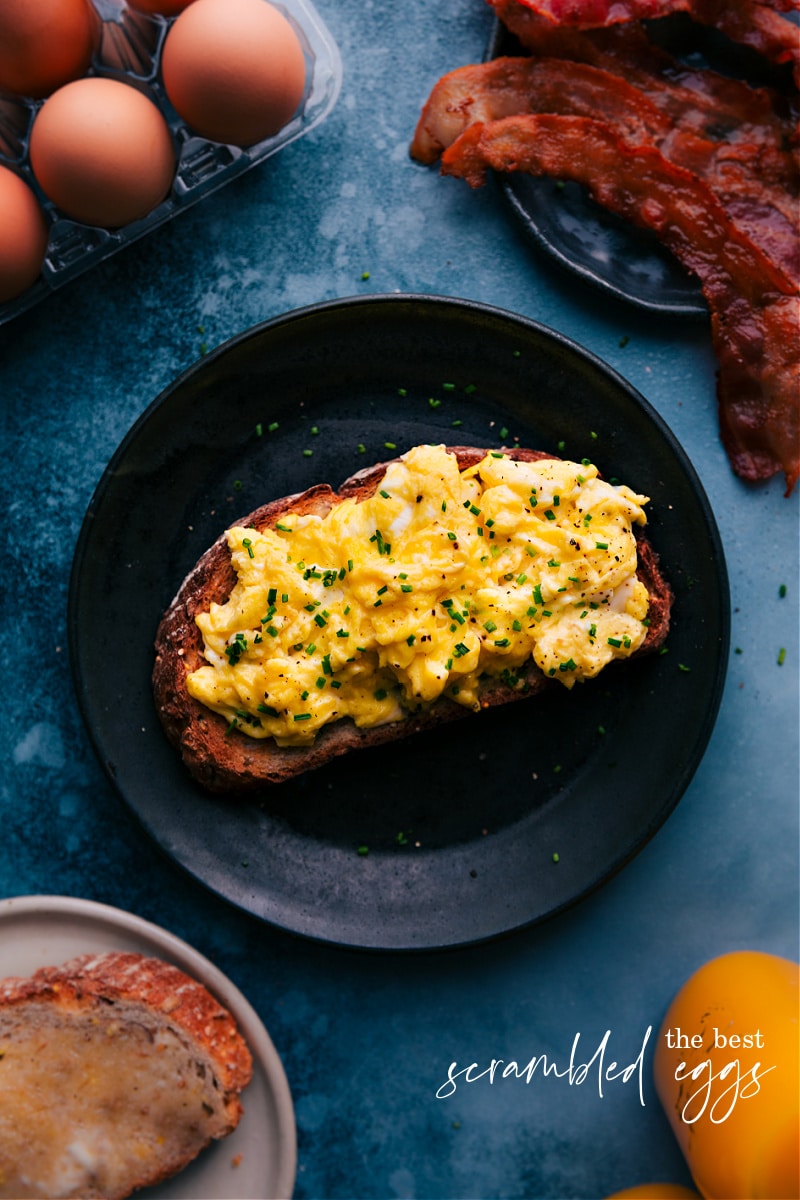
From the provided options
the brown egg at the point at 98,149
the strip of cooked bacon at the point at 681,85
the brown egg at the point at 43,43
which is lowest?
the strip of cooked bacon at the point at 681,85

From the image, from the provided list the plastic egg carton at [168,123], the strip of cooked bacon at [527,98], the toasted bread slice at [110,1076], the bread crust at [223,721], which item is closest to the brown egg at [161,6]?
the plastic egg carton at [168,123]

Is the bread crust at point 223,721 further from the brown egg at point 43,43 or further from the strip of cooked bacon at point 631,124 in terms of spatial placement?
the brown egg at point 43,43

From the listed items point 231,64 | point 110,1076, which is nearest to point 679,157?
point 231,64

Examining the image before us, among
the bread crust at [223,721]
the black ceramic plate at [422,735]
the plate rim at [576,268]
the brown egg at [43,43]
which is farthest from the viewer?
the plate rim at [576,268]

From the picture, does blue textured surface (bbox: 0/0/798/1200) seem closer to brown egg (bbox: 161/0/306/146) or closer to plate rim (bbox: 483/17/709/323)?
plate rim (bbox: 483/17/709/323)

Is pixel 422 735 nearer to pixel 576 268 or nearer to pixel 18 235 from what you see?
pixel 576 268

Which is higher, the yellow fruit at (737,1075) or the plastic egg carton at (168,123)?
the plastic egg carton at (168,123)

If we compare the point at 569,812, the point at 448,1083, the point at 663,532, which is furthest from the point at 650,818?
the point at 448,1083

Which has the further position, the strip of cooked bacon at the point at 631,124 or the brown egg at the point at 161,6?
the strip of cooked bacon at the point at 631,124
